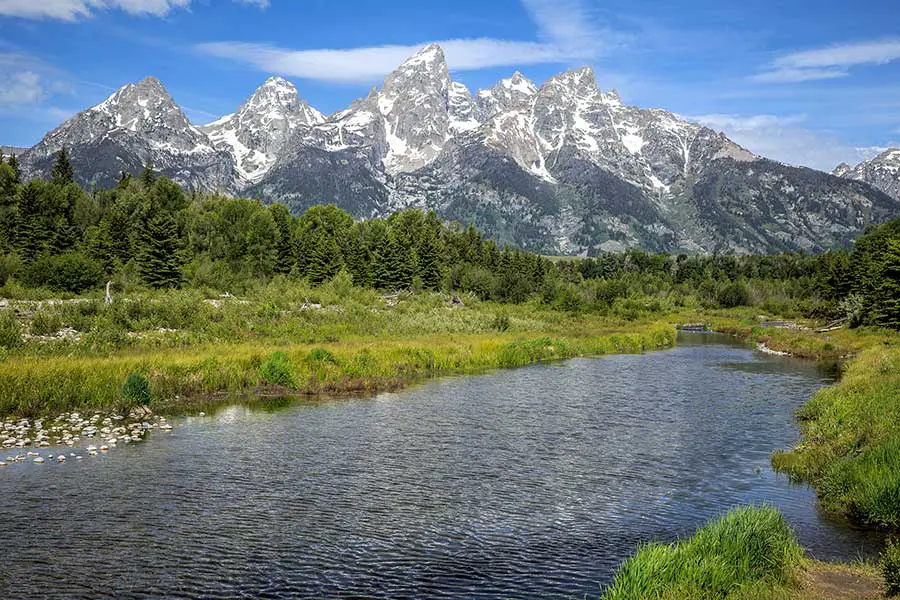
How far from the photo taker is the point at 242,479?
24438 millimetres

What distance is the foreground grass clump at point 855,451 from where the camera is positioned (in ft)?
66.7

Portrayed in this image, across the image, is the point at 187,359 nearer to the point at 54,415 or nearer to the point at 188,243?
the point at 54,415

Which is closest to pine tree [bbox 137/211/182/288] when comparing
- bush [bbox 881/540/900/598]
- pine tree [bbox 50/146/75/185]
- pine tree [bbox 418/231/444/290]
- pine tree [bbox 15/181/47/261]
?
pine tree [bbox 15/181/47/261]

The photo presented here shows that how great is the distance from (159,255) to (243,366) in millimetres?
51411

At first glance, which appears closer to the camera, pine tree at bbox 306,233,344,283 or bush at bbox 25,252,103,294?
bush at bbox 25,252,103,294

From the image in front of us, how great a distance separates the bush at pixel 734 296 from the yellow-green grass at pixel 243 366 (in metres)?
128

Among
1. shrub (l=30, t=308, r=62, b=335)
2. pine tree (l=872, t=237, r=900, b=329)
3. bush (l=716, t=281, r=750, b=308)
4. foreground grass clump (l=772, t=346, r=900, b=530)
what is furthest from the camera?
bush (l=716, t=281, r=750, b=308)

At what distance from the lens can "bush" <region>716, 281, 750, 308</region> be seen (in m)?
185

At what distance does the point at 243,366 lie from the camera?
145 ft

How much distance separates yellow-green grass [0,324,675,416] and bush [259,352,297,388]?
0.21 m

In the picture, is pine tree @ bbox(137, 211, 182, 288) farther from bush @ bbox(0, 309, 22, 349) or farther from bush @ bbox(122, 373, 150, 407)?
bush @ bbox(122, 373, 150, 407)

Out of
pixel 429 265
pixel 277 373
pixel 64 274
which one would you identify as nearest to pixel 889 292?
pixel 277 373

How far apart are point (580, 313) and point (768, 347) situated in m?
38.2

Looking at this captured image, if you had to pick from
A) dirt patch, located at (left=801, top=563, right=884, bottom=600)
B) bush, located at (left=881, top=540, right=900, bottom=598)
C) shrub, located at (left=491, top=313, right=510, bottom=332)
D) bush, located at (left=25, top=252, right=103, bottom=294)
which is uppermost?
bush, located at (left=25, top=252, right=103, bottom=294)
